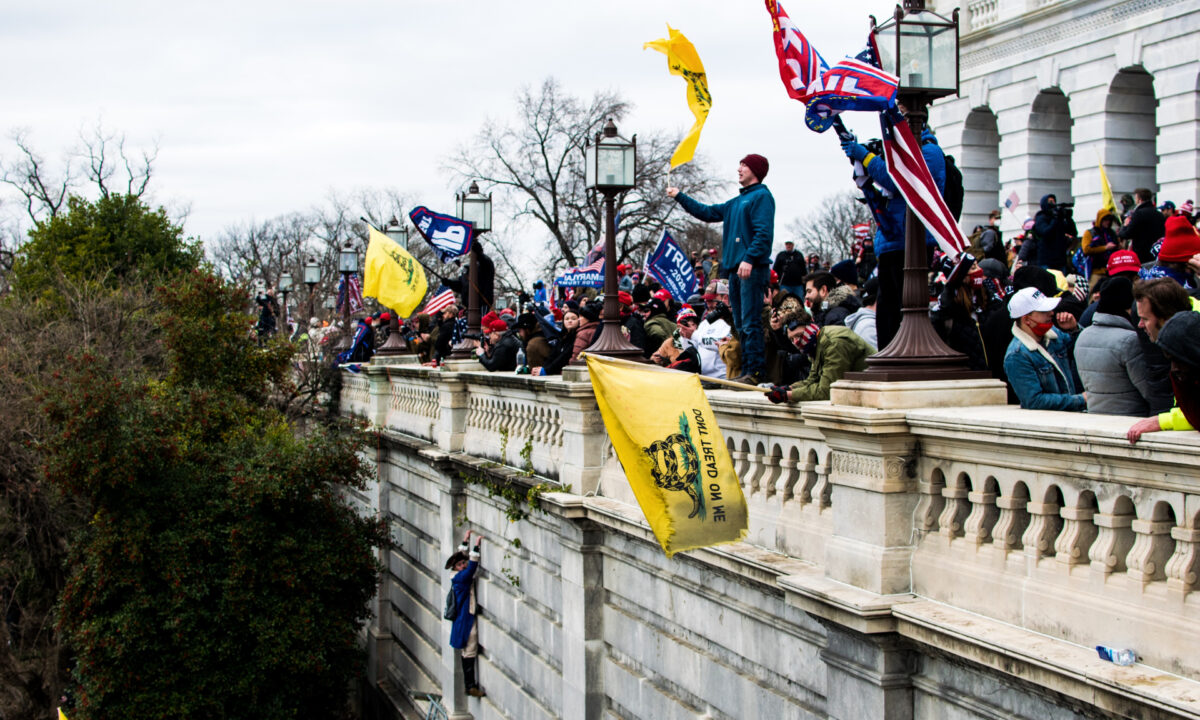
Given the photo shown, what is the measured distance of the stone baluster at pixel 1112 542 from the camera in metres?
5.05

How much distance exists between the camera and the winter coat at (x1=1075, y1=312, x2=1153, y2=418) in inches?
231

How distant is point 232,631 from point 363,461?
444cm

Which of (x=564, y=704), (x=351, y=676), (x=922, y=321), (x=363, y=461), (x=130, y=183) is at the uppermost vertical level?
(x=130, y=183)

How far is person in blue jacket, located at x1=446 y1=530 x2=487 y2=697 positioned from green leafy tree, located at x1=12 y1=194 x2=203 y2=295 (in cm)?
2128

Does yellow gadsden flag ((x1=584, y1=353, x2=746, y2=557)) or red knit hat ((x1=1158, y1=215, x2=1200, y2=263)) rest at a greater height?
red knit hat ((x1=1158, y1=215, x2=1200, y2=263))

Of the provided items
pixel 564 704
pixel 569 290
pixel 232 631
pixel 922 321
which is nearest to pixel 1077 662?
pixel 922 321

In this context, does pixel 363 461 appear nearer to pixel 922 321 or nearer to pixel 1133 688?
pixel 922 321

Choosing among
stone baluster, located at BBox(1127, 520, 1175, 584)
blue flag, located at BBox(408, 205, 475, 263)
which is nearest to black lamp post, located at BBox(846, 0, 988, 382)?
stone baluster, located at BBox(1127, 520, 1175, 584)

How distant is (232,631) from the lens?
1745 cm

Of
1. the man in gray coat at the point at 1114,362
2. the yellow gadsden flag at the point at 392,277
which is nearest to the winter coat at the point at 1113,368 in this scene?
the man in gray coat at the point at 1114,362

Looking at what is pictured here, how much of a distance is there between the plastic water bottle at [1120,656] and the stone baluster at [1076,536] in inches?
16.9

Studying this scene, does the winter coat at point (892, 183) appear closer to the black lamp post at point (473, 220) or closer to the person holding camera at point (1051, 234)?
the person holding camera at point (1051, 234)

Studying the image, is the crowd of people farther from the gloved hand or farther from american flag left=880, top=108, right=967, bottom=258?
american flag left=880, top=108, right=967, bottom=258

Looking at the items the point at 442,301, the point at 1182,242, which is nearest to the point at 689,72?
the point at 1182,242
